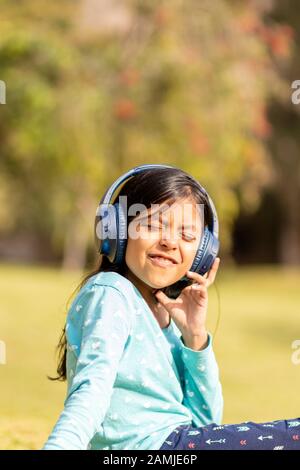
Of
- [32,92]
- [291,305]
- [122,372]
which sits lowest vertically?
[291,305]

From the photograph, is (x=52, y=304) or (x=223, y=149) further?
(x=223, y=149)

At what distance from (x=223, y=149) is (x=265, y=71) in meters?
1.65

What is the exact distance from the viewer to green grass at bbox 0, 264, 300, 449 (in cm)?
393

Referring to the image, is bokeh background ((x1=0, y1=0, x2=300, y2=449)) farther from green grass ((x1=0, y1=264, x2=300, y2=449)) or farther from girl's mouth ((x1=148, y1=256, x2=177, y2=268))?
girl's mouth ((x1=148, y1=256, x2=177, y2=268))

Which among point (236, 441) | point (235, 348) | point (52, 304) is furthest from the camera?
point (52, 304)

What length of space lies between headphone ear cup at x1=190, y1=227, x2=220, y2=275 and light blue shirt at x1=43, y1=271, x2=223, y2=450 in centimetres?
18

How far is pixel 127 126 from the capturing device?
11.0 m

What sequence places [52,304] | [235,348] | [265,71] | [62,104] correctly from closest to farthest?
[235,348], [52,304], [62,104], [265,71]

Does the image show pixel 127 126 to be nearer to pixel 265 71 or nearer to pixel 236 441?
pixel 265 71

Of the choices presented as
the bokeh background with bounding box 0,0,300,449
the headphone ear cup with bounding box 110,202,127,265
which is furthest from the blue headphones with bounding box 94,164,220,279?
the bokeh background with bounding box 0,0,300,449

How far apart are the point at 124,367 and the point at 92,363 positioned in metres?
0.18

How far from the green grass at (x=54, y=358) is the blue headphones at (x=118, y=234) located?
69 cm

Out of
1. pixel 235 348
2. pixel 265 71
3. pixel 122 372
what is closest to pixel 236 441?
pixel 122 372

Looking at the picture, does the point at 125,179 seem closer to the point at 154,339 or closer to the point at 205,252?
the point at 205,252
